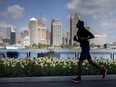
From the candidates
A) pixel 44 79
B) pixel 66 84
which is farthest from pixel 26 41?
pixel 66 84

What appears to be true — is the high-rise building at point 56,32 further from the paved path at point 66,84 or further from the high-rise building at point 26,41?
the paved path at point 66,84

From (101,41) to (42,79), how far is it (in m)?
15.6

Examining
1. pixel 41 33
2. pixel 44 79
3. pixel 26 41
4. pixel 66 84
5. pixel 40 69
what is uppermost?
pixel 41 33

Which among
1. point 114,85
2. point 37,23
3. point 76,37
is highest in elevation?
point 37,23

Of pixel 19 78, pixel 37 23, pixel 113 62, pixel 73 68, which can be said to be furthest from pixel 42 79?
pixel 37 23

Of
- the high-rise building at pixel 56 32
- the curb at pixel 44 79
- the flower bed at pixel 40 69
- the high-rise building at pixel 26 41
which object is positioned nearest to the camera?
the curb at pixel 44 79

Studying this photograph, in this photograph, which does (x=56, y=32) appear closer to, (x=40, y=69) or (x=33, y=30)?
(x=33, y=30)

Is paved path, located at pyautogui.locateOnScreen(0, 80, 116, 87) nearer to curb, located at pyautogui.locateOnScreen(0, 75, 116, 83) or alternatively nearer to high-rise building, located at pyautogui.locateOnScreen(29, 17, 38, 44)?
curb, located at pyautogui.locateOnScreen(0, 75, 116, 83)

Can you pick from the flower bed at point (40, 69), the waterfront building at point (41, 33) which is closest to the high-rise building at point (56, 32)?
the waterfront building at point (41, 33)

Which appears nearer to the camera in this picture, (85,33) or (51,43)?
(85,33)

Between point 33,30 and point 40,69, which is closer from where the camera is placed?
point 40,69

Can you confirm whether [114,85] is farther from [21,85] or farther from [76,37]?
[21,85]

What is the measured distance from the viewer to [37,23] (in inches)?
991

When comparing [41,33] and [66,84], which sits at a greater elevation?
[41,33]
